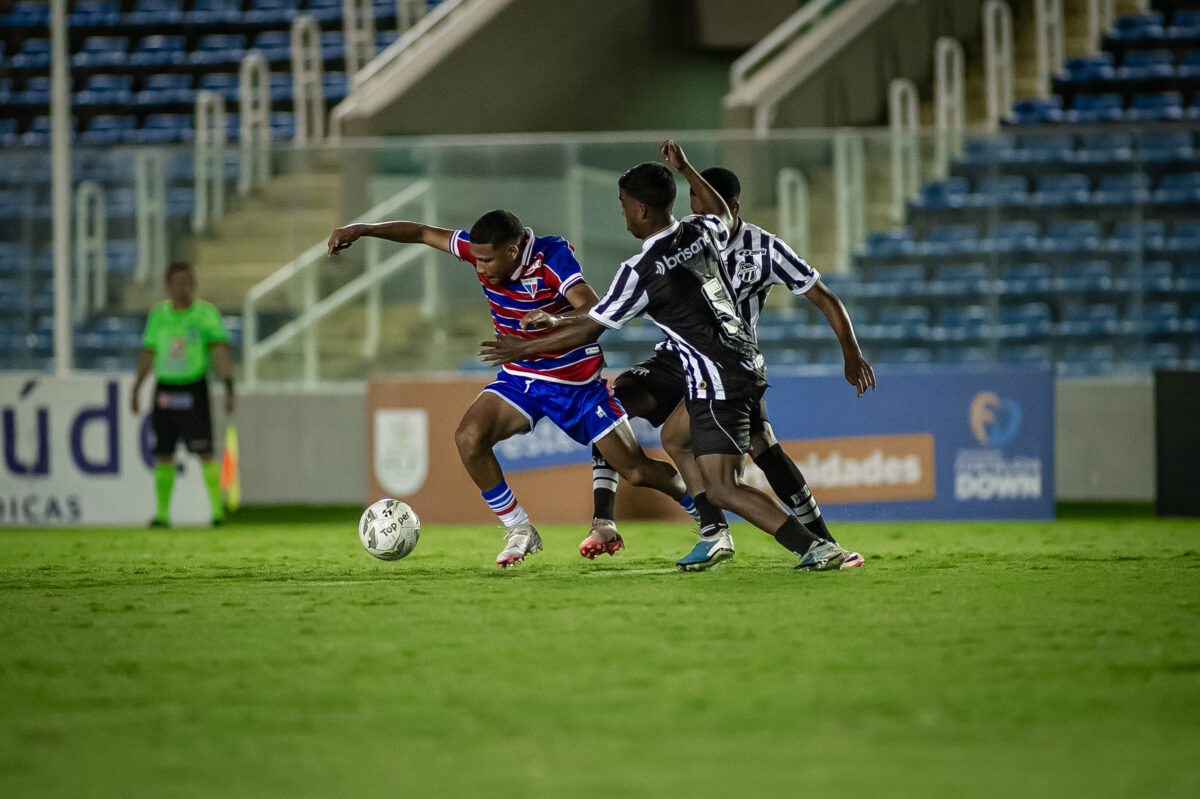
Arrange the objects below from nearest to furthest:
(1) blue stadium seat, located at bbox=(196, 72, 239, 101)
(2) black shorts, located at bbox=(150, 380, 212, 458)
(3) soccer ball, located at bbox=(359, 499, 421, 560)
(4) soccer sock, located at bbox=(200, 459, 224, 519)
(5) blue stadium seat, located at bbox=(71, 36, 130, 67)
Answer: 1. (3) soccer ball, located at bbox=(359, 499, 421, 560)
2. (2) black shorts, located at bbox=(150, 380, 212, 458)
3. (4) soccer sock, located at bbox=(200, 459, 224, 519)
4. (1) blue stadium seat, located at bbox=(196, 72, 239, 101)
5. (5) blue stadium seat, located at bbox=(71, 36, 130, 67)

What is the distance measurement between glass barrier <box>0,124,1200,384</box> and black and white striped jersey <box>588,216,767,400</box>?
585 cm

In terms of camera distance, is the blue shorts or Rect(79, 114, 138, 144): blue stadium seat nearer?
the blue shorts

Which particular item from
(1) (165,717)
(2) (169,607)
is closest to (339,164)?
(2) (169,607)

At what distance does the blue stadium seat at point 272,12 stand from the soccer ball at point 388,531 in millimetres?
13897

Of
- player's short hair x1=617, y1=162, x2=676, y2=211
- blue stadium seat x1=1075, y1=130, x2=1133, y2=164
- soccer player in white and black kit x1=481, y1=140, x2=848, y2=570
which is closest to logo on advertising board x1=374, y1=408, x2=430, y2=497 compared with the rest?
soccer player in white and black kit x1=481, y1=140, x2=848, y2=570

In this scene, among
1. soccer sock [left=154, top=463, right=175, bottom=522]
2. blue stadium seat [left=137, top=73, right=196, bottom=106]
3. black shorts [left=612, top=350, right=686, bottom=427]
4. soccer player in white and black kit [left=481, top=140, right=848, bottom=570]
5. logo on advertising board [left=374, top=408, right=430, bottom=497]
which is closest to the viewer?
soccer player in white and black kit [left=481, top=140, right=848, bottom=570]

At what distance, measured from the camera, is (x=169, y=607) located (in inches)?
262

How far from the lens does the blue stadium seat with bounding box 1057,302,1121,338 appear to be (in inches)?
530

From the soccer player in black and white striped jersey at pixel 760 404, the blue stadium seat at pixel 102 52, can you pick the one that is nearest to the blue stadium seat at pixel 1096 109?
the soccer player in black and white striped jersey at pixel 760 404

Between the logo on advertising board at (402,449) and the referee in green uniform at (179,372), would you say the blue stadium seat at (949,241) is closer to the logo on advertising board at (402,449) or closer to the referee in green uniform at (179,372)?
the logo on advertising board at (402,449)

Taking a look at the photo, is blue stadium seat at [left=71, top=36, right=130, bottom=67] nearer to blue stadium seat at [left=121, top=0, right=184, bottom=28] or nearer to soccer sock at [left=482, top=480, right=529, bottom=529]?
blue stadium seat at [left=121, top=0, right=184, bottom=28]

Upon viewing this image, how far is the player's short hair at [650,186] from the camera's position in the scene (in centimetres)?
722

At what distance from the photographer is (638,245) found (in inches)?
528

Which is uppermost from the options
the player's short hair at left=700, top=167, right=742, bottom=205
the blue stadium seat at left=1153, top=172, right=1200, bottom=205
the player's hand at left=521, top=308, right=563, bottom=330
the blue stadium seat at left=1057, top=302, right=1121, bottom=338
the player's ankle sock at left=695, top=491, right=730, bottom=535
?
the blue stadium seat at left=1153, top=172, right=1200, bottom=205
